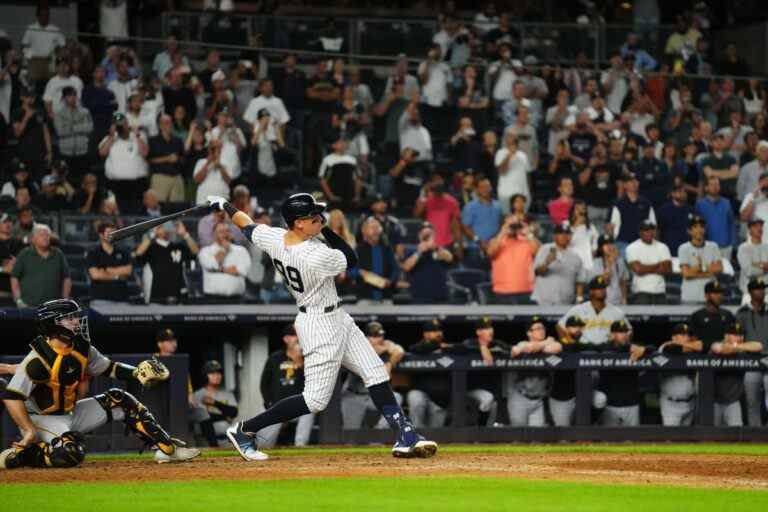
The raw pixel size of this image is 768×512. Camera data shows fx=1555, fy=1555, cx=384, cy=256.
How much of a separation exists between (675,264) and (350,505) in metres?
10.3

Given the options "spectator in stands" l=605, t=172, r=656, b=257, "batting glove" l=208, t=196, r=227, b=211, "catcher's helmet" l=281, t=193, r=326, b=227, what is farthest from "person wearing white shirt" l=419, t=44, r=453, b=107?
"catcher's helmet" l=281, t=193, r=326, b=227

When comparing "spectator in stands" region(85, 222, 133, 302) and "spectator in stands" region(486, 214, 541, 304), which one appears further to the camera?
"spectator in stands" region(486, 214, 541, 304)

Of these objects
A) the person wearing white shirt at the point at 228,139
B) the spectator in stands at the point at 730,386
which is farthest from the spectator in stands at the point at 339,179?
the spectator in stands at the point at 730,386

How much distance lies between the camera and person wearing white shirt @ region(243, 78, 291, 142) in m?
19.1

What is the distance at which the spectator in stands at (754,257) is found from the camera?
17.2 meters

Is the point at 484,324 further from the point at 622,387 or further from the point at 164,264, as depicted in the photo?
the point at 164,264

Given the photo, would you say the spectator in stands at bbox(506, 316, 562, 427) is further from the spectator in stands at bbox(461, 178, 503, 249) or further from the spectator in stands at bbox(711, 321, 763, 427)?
the spectator in stands at bbox(461, 178, 503, 249)

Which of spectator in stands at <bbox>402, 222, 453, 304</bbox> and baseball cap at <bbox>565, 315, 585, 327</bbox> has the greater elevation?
spectator in stands at <bbox>402, 222, 453, 304</bbox>

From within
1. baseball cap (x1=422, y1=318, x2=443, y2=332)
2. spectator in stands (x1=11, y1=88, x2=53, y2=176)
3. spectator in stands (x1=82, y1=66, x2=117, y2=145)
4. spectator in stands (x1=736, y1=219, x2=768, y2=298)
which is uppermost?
spectator in stands (x1=82, y1=66, x2=117, y2=145)

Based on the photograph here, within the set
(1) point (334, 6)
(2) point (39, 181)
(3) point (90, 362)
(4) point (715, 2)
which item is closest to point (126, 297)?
(2) point (39, 181)

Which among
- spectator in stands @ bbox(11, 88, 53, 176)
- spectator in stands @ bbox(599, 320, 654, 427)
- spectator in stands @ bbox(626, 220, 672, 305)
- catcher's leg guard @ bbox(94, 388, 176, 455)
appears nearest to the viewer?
catcher's leg guard @ bbox(94, 388, 176, 455)

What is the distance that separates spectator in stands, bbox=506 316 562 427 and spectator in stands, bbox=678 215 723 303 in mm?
2876

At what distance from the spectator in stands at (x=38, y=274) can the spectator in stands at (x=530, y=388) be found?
4435 mm

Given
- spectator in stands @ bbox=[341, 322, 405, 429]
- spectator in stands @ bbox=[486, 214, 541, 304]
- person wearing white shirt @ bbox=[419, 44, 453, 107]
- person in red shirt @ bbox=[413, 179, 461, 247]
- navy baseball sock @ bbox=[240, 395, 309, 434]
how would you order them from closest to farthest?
navy baseball sock @ bbox=[240, 395, 309, 434]
spectator in stands @ bbox=[341, 322, 405, 429]
spectator in stands @ bbox=[486, 214, 541, 304]
person in red shirt @ bbox=[413, 179, 461, 247]
person wearing white shirt @ bbox=[419, 44, 453, 107]
